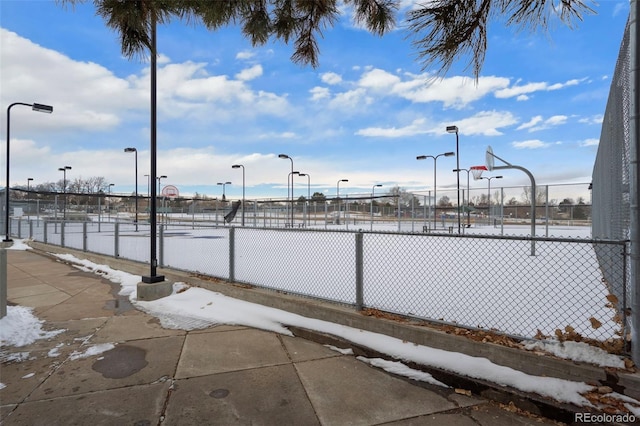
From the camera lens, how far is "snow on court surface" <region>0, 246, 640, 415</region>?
300cm

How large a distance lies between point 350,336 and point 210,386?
1621 mm

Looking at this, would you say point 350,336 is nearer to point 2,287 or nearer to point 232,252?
point 232,252

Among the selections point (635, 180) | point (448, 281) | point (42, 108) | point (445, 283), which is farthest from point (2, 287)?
point (42, 108)

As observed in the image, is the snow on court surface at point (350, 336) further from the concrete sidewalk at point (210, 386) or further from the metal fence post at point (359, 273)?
the metal fence post at point (359, 273)

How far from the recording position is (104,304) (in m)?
5.98

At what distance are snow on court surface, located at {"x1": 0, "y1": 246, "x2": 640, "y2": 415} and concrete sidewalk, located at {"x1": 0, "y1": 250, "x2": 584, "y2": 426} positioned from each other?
21cm

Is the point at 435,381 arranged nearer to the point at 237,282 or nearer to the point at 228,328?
the point at 228,328

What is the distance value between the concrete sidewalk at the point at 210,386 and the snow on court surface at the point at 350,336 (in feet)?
0.70

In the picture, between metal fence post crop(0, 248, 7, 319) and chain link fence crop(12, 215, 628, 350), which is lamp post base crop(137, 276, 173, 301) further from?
metal fence post crop(0, 248, 7, 319)

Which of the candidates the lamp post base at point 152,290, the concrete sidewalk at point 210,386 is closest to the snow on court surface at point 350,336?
the lamp post base at point 152,290

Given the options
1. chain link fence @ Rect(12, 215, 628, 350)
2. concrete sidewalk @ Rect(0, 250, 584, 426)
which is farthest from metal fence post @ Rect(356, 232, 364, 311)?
concrete sidewalk @ Rect(0, 250, 584, 426)

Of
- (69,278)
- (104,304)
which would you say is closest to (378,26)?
(104,304)

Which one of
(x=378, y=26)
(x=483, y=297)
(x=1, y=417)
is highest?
(x=378, y=26)

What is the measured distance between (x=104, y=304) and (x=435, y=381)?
5.19 metres
